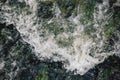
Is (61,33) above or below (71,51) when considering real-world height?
above

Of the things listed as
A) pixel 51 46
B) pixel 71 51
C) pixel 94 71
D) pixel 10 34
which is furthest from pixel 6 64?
pixel 94 71

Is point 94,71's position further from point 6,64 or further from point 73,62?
point 6,64

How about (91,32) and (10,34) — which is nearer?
(91,32)

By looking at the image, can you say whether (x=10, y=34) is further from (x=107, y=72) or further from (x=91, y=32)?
(x=107, y=72)

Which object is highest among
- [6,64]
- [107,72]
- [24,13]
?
[24,13]

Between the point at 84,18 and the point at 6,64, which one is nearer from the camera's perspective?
the point at 84,18

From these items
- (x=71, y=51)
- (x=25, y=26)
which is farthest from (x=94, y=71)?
(x=25, y=26)
